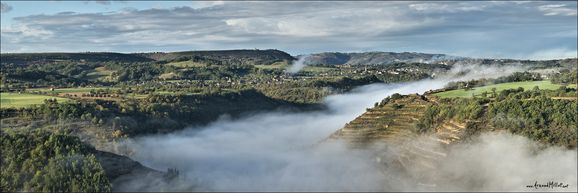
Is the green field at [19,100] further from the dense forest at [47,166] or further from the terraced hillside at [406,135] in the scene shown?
the terraced hillside at [406,135]

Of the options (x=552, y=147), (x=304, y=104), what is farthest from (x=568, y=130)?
(x=304, y=104)

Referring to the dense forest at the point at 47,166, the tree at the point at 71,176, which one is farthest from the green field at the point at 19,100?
the tree at the point at 71,176

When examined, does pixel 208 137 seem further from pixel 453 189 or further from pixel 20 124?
pixel 453 189

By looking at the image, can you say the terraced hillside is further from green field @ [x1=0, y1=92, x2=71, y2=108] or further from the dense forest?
green field @ [x1=0, y1=92, x2=71, y2=108]

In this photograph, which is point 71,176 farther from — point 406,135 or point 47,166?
point 406,135

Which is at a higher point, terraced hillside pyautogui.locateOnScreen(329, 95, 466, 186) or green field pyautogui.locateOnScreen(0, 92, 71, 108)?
green field pyautogui.locateOnScreen(0, 92, 71, 108)

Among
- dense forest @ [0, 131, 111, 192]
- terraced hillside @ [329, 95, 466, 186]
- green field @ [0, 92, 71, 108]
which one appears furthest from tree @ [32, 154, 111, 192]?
terraced hillside @ [329, 95, 466, 186]

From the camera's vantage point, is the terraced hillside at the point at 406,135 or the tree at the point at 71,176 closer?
the tree at the point at 71,176
